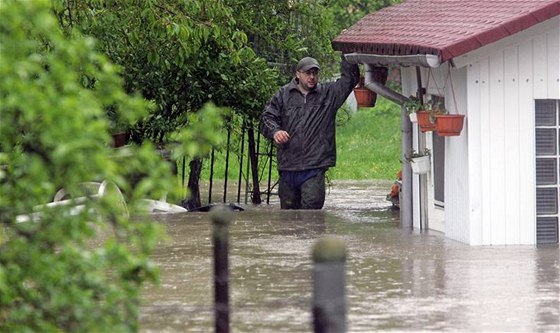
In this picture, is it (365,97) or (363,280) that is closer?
(363,280)

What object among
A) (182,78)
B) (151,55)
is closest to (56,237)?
(151,55)

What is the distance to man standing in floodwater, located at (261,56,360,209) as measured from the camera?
16906 mm

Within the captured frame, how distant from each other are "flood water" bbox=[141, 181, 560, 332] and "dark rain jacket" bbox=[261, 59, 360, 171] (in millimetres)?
969

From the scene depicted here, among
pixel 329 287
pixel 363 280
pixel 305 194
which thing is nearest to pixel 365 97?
pixel 305 194

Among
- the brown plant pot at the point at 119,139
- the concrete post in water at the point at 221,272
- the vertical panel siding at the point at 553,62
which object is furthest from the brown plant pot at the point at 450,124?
the concrete post in water at the point at 221,272

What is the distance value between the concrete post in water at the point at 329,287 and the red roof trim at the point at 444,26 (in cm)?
715

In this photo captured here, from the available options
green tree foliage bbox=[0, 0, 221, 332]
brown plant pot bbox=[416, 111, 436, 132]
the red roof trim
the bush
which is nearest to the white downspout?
the red roof trim

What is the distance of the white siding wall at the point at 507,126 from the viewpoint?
13812 mm

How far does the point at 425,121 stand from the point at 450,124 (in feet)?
1.64

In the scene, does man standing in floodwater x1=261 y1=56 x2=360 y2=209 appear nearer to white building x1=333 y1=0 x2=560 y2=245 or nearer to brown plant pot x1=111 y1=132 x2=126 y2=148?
brown plant pot x1=111 y1=132 x2=126 y2=148

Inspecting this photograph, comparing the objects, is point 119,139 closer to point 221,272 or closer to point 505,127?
point 505,127

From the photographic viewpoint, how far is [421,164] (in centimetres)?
1507

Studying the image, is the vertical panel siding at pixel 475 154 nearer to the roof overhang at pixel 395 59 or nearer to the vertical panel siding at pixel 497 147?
the vertical panel siding at pixel 497 147

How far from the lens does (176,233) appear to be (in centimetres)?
1453
